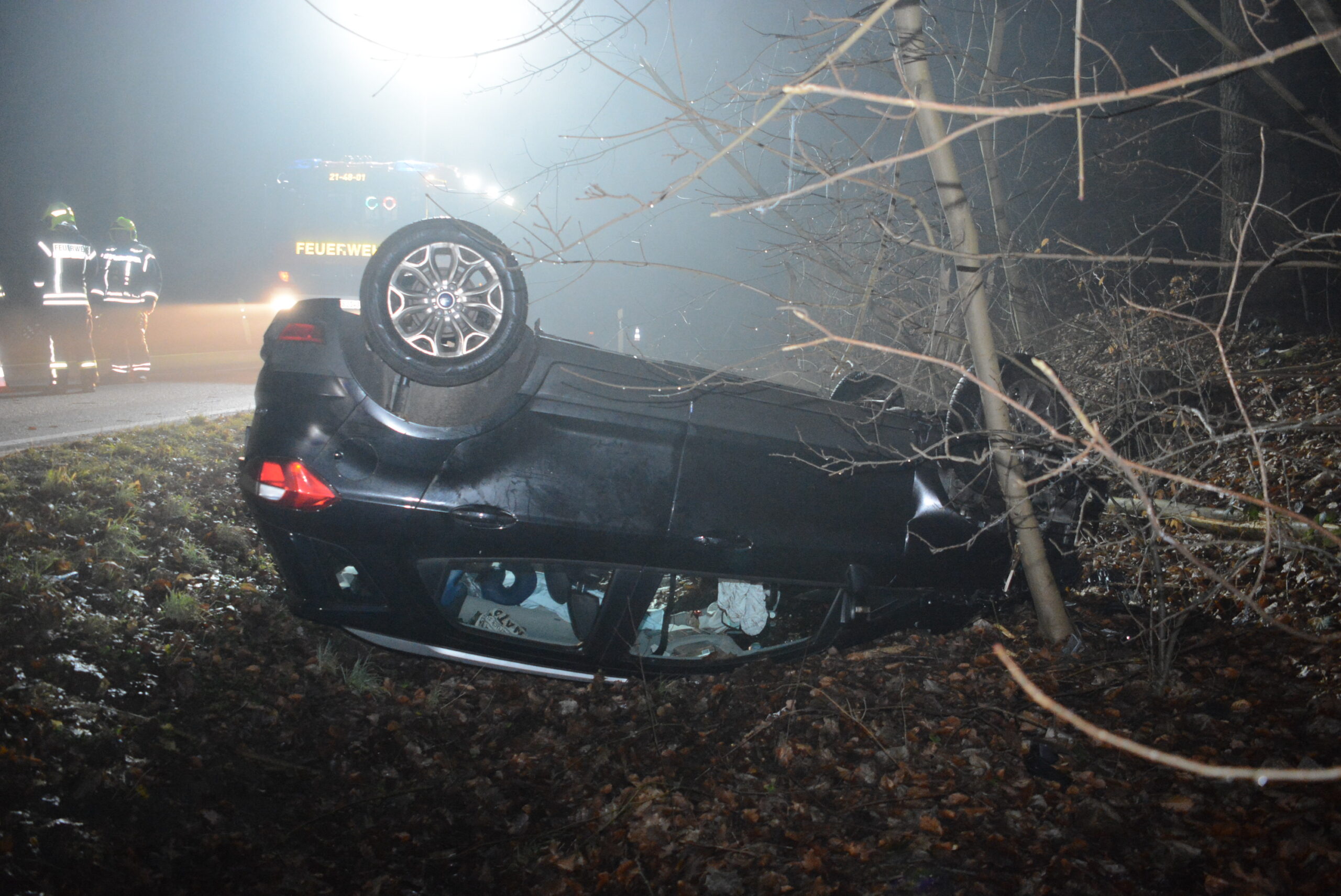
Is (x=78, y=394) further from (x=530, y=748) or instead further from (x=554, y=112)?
(x=554, y=112)

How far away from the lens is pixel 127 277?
1047cm

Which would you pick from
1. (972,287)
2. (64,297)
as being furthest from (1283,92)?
(64,297)

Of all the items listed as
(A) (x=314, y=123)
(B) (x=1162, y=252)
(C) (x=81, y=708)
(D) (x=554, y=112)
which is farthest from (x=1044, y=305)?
(D) (x=554, y=112)

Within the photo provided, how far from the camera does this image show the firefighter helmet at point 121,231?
1045 cm

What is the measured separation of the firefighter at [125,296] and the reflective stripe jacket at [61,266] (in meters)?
0.36

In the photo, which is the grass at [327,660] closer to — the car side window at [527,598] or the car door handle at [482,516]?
the car side window at [527,598]

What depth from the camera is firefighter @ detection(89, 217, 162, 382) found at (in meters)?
10.3

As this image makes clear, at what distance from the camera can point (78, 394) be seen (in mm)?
9211

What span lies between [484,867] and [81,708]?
73.3 inches

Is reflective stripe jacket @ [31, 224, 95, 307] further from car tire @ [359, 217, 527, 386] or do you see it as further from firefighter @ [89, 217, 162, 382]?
car tire @ [359, 217, 527, 386]

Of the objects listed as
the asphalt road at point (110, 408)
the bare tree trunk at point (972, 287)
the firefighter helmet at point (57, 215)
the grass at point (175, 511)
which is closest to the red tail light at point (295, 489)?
the grass at point (175, 511)

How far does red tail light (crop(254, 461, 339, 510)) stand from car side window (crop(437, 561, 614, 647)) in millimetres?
619

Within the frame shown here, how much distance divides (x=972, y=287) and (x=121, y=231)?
11.5 m

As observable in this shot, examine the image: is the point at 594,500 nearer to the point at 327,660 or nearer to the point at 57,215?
the point at 327,660
